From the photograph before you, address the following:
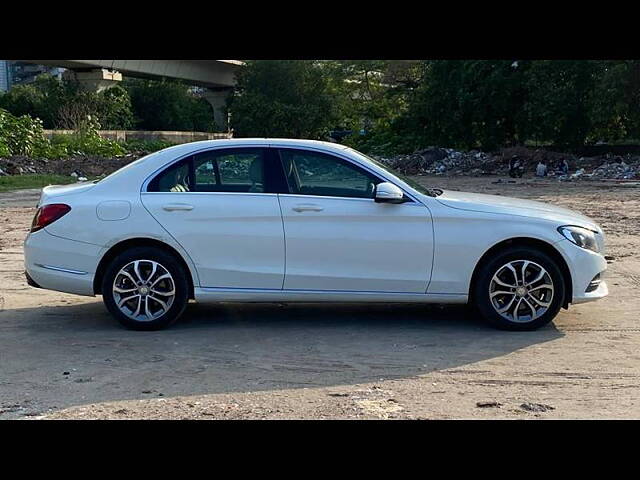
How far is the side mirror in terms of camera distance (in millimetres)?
6781

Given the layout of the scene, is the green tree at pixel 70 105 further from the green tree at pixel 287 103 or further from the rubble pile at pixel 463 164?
the rubble pile at pixel 463 164

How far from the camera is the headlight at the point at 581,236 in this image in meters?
6.88

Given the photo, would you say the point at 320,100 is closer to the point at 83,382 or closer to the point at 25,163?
the point at 25,163

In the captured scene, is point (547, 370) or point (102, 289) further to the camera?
point (102, 289)

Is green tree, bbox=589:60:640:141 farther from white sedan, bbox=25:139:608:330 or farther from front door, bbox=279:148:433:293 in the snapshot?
front door, bbox=279:148:433:293

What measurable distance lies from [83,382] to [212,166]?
2.39 meters

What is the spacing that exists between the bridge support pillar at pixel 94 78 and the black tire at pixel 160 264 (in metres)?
48.0

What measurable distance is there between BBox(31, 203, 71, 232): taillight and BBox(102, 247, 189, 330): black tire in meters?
0.63

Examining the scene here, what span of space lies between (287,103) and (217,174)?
45.5 meters

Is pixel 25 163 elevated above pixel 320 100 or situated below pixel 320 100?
below

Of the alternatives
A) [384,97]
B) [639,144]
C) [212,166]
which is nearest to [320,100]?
[384,97]

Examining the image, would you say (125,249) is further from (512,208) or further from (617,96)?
(617,96)

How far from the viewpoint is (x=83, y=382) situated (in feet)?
18.1

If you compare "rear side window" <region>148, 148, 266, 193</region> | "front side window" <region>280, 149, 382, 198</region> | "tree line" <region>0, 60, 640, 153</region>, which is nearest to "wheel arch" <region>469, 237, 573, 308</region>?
"front side window" <region>280, 149, 382, 198</region>
